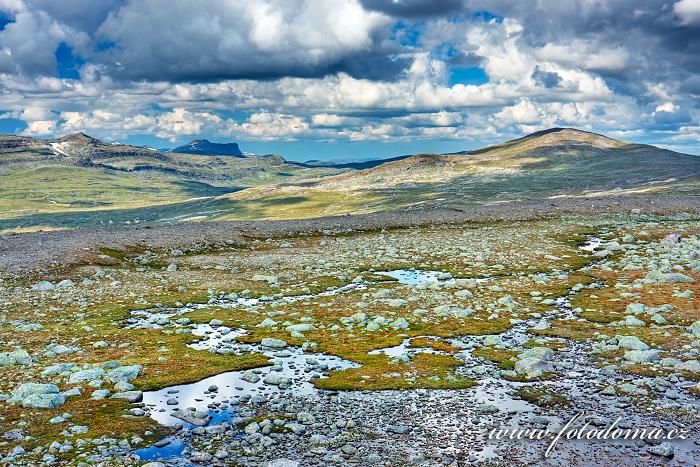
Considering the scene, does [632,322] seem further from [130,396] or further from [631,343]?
[130,396]

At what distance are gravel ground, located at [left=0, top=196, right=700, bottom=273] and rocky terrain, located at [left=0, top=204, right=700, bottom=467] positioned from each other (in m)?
1.06

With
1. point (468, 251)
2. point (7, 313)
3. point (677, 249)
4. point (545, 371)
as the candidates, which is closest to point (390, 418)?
point (545, 371)

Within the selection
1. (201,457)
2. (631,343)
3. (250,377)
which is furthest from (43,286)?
(631,343)

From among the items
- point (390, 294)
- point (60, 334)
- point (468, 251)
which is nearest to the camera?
point (60, 334)

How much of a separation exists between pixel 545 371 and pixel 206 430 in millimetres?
14296

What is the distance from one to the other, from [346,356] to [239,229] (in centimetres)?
5617

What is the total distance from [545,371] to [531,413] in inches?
172

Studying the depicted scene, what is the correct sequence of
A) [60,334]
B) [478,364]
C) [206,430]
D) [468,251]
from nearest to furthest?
1. [206,430]
2. [478,364]
3. [60,334]
4. [468,251]

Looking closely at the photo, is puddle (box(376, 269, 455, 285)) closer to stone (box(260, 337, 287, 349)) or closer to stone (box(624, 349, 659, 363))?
stone (box(260, 337, 287, 349))

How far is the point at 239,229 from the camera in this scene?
264ft

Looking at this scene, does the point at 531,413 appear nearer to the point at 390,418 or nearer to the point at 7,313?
the point at 390,418

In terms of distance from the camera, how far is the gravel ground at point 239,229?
53562 millimetres

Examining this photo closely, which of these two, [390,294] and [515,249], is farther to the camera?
[515,249]

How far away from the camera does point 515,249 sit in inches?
2386
